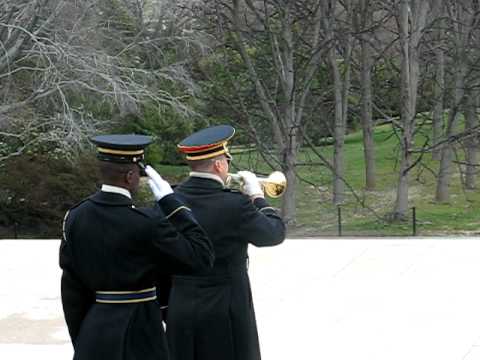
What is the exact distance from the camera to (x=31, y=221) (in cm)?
2122

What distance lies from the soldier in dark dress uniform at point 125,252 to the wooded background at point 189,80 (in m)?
14.6

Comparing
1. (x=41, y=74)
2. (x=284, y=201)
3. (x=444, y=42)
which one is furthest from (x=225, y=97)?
(x=444, y=42)

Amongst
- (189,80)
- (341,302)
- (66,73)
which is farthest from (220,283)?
(189,80)

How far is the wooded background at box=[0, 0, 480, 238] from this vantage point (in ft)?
62.1

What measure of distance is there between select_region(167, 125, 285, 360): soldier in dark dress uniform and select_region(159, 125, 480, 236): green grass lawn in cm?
1547

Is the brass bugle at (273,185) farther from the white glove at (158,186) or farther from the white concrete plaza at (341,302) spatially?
the white concrete plaza at (341,302)

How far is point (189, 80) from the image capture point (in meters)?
22.1

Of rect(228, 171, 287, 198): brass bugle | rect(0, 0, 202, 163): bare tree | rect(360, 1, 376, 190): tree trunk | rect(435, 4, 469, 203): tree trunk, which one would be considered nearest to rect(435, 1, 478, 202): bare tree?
rect(435, 4, 469, 203): tree trunk

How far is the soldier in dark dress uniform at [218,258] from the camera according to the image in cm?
413

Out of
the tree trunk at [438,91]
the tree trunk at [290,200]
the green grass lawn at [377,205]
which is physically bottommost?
the green grass lawn at [377,205]

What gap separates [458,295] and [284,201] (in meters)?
15.3

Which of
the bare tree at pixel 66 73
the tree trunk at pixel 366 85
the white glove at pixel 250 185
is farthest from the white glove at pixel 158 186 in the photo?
the tree trunk at pixel 366 85

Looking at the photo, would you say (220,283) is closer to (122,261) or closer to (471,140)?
(122,261)

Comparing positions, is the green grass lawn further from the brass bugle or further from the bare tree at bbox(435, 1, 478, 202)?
the brass bugle
